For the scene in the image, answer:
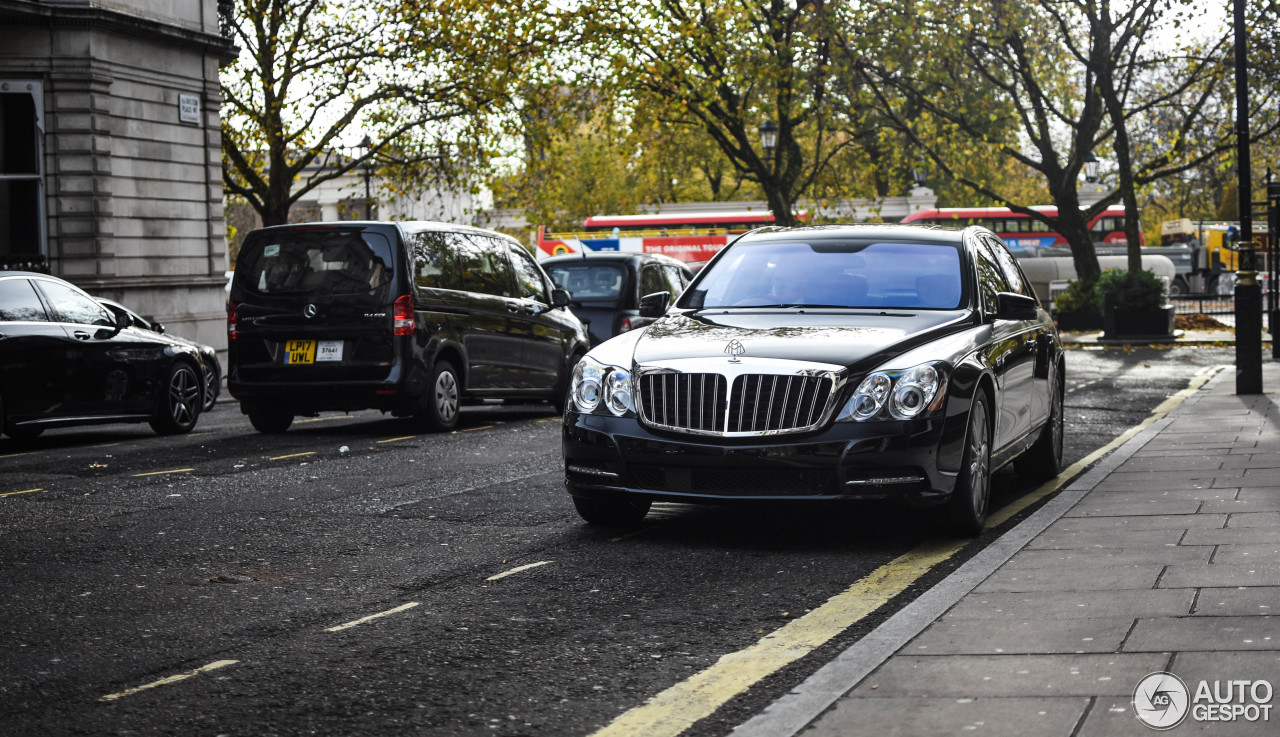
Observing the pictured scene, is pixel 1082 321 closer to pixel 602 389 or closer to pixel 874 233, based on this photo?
pixel 874 233

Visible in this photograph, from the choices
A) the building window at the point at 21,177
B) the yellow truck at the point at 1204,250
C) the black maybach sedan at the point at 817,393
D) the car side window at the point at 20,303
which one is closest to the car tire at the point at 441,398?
the car side window at the point at 20,303

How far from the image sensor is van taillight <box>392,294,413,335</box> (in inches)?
481

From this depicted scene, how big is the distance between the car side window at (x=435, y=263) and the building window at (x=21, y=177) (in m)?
10.1

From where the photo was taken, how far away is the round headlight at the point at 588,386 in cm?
691

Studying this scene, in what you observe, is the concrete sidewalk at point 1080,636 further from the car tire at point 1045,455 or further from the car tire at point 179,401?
the car tire at point 179,401

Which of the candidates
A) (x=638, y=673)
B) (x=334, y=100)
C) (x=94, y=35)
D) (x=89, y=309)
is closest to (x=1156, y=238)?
(x=334, y=100)

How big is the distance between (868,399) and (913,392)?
206 millimetres

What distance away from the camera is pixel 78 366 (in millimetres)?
11844

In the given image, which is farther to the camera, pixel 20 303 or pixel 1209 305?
pixel 1209 305

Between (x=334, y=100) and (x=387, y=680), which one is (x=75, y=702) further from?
(x=334, y=100)

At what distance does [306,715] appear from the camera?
13.2ft

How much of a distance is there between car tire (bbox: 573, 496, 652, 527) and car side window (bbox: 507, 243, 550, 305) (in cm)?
696

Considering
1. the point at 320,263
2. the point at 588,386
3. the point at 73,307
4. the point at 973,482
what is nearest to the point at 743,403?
the point at 588,386

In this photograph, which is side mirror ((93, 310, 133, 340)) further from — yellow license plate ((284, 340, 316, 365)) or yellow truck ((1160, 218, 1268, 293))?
yellow truck ((1160, 218, 1268, 293))
